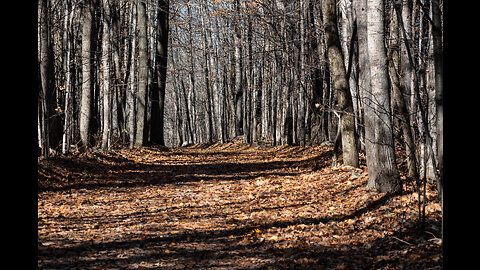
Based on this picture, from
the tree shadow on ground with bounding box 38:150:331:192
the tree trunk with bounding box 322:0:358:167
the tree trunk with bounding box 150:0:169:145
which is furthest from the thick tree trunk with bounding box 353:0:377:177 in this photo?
the tree trunk with bounding box 150:0:169:145

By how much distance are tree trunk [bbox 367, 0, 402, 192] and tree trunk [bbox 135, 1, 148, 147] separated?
48.9ft

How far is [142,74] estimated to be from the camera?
2192 cm

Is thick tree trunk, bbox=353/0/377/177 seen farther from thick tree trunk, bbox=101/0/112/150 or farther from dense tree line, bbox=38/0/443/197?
thick tree trunk, bbox=101/0/112/150

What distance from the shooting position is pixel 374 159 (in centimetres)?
838

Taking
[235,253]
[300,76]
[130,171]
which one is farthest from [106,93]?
[235,253]

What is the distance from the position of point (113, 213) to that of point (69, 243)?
7.14ft

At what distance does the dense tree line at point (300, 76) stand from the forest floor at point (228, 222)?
85 centimetres

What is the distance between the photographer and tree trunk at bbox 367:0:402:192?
316 inches

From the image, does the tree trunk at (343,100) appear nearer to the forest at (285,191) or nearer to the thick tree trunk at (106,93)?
the forest at (285,191)

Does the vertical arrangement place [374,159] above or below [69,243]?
above

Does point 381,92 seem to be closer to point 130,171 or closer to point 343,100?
point 343,100
